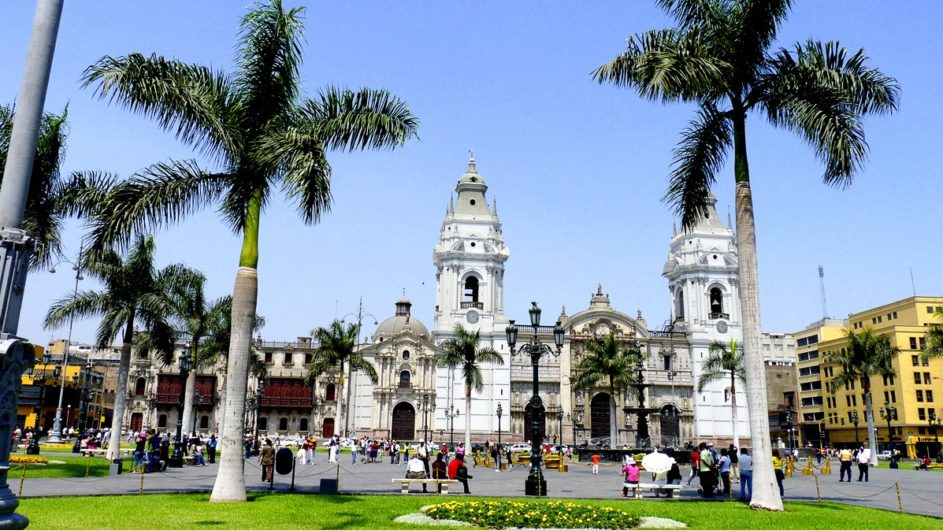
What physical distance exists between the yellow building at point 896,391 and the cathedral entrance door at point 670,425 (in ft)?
50.0

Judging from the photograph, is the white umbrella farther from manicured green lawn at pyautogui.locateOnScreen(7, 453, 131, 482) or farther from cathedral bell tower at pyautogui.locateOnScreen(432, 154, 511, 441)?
cathedral bell tower at pyautogui.locateOnScreen(432, 154, 511, 441)

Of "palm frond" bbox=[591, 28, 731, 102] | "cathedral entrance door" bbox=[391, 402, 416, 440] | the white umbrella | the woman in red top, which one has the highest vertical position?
"palm frond" bbox=[591, 28, 731, 102]

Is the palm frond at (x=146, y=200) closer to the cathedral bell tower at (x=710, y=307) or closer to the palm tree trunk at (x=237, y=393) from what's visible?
the palm tree trunk at (x=237, y=393)

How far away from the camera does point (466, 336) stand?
165ft

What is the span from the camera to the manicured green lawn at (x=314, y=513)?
12.6m

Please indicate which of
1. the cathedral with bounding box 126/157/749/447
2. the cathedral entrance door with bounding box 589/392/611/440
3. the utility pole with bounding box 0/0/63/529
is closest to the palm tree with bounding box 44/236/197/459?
the utility pole with bounding box 0/0/63/529

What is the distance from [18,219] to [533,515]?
10.2 meters

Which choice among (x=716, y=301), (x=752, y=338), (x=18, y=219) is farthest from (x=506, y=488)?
(x=716, y=301)

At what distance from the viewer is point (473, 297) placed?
226 ft

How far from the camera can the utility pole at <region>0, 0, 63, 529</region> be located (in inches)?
238

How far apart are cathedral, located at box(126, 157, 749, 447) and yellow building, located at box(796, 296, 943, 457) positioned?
43.1 ft

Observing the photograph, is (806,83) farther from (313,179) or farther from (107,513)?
(107,513)

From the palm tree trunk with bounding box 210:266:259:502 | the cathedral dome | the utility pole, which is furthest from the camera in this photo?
the cathedral dome

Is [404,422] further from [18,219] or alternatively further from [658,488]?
[18,219]
